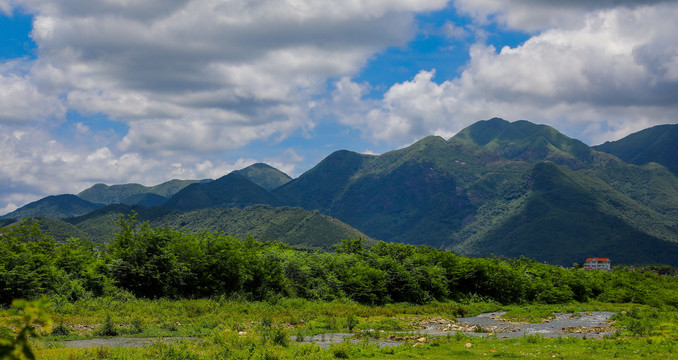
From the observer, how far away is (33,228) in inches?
1971

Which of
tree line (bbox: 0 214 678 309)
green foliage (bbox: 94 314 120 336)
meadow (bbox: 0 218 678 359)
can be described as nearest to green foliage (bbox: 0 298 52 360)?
meadow (bbox: 0 218 678 359)

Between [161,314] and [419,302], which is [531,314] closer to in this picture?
[419,302]

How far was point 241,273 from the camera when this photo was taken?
52.2 metres

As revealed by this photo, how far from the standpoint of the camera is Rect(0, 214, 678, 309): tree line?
43.4 metres

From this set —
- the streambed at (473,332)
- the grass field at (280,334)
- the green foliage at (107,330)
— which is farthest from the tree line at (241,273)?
the streambed at (473,332)

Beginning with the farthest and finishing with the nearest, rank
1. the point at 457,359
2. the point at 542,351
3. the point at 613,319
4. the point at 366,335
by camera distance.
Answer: the point at 613,319
the point at 366,335
the point at 542,351
the point at 457,359

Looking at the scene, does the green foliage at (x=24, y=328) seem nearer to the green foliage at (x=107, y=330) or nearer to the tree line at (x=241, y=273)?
the green foliage at (x=107, y=330)

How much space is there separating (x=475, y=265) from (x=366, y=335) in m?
46.3

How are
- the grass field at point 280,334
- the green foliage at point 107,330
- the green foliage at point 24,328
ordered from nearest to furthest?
the green foliage at point 24,328, the grass field at point 280,334, the green foliage at point 107,330

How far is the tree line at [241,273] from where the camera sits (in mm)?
43406

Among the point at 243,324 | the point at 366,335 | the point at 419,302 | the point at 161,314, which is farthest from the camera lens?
the point at 419,302

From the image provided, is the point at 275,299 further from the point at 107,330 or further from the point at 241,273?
the point at 107,330

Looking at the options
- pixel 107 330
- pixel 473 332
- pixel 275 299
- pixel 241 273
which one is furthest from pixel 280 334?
pixel 241 273

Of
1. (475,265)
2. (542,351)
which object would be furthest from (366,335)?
(475,265)
